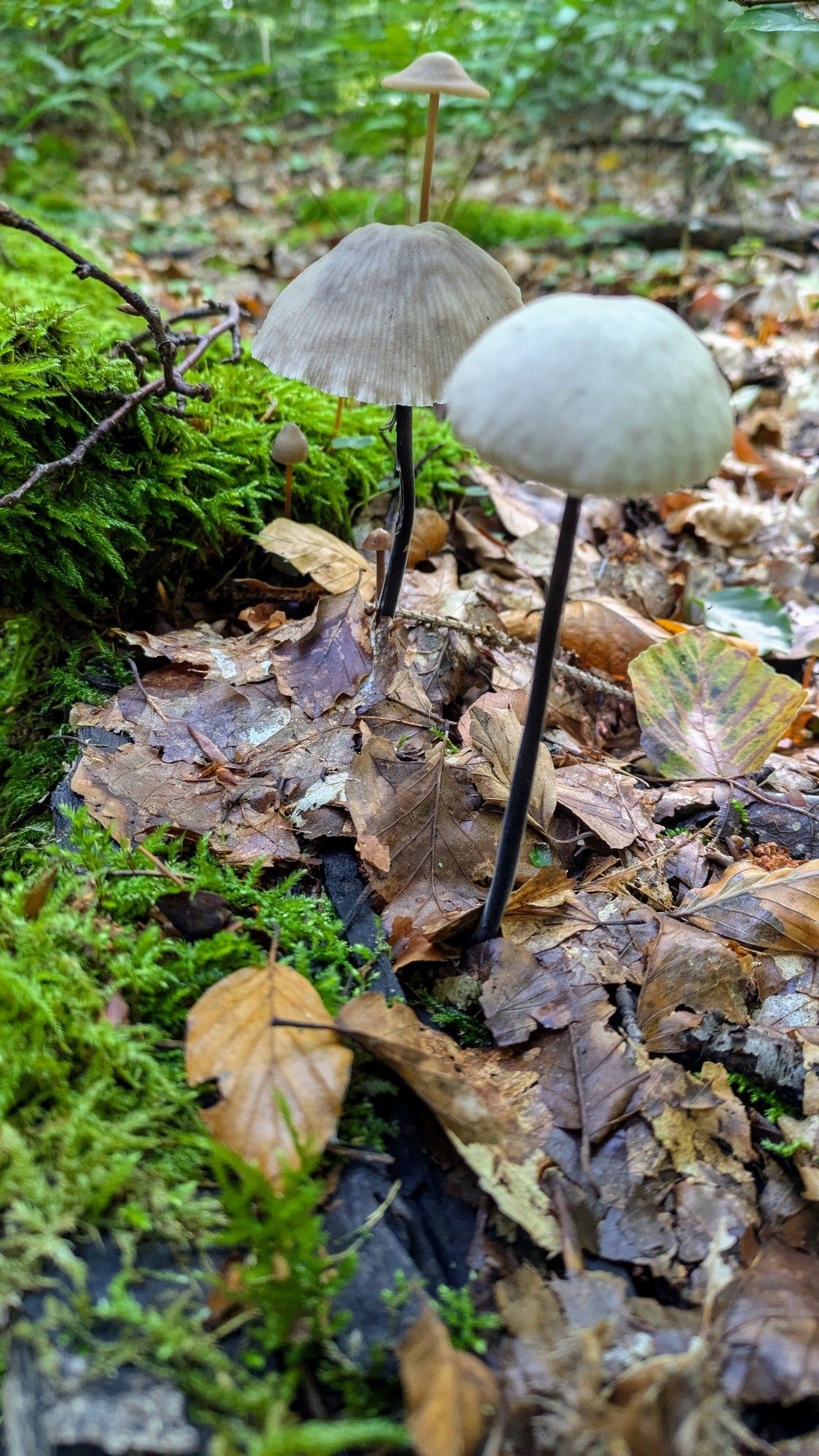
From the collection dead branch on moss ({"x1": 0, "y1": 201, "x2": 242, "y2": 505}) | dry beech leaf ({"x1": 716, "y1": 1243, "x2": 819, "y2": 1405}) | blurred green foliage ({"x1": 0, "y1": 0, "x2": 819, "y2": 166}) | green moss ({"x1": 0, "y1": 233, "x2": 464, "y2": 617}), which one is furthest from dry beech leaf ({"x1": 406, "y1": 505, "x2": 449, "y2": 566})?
dry beech leaf ({"x1": 716, "y1": 1243, "x2": 819, "y2": 1405})

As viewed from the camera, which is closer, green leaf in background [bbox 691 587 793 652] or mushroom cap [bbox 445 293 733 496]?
mushroom cap [bbox 445 293 733 496]

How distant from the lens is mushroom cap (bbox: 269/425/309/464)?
9.11 feet

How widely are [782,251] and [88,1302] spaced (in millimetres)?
7722

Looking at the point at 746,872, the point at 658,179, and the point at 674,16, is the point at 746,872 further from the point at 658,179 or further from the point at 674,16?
the point at 658,179

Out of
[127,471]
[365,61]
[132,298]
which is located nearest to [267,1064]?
[127,471]

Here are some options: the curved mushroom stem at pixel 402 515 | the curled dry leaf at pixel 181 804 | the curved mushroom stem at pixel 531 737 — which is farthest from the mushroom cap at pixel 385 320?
the curled dry leaf at pixel 181 804

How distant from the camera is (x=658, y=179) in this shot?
933 cm

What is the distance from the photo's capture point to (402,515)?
2549mm

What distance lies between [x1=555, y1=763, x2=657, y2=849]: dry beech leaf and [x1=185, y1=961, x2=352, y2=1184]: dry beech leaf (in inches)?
36.3

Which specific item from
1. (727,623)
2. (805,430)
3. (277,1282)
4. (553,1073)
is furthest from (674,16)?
(277,1282)

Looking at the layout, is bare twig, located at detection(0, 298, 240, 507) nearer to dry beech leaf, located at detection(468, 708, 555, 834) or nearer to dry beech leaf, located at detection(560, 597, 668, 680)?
dry beech leaf, located at detection(468, 708, 555, 834)


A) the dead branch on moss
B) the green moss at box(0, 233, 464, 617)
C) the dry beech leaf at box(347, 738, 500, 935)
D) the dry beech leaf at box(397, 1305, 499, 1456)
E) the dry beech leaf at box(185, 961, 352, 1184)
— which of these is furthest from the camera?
the green moss at box(0, 233, 464, 617)

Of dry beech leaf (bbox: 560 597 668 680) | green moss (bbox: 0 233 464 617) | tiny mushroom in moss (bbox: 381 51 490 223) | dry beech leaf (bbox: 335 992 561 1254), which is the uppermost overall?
tiny mushroom in moss (bbox: 381 51 490 223)

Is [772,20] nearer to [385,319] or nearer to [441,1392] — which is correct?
[385,319]
